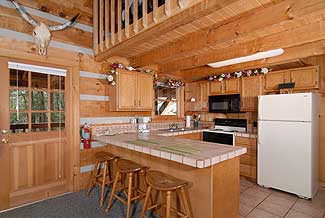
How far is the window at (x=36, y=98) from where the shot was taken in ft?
8.82

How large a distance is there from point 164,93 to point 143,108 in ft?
4.31

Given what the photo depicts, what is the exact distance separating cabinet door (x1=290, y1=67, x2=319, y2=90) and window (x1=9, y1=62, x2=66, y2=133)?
4.10m

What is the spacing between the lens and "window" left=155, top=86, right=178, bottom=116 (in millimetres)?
4762

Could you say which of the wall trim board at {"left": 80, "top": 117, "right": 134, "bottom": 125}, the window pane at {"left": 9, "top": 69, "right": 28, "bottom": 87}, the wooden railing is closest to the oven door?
the wall trim board at {"left": 80, "top": 117, "right": 134, "bottom": 125}

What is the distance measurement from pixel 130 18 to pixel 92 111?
169cm

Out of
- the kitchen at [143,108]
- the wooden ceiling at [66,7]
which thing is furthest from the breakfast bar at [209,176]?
the wooden ceiling at [66,7]

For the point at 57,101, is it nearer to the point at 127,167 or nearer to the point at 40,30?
the point at 40,30

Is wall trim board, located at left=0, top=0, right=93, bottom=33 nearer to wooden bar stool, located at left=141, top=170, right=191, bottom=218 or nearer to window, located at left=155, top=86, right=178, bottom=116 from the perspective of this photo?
window, located at left=155, top=86, right=178, bottom=116

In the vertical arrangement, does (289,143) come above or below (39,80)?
below

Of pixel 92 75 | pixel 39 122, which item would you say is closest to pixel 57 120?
pixel 39 122

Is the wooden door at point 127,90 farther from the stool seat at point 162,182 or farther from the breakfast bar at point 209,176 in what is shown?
the stool seat at point 162,182

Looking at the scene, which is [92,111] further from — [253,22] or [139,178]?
[253,22]

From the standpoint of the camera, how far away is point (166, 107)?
16.2 feet

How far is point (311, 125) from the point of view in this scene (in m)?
2.90
